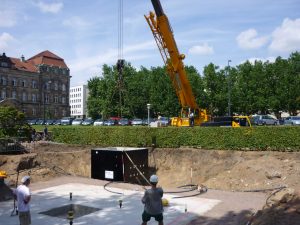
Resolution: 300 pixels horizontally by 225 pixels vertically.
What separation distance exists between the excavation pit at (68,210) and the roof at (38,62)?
81.4 m

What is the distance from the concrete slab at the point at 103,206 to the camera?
40.4ft

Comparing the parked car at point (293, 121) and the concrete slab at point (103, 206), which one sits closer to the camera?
the concrete slab at point (103, 206)

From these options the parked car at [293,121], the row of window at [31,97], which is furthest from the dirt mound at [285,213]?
the row of window at [31,97]

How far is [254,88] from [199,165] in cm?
4137

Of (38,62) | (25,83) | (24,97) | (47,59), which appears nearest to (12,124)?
(24,97)

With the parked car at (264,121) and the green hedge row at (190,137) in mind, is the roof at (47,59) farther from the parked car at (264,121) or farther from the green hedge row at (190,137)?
the green hedge row at (190,137)

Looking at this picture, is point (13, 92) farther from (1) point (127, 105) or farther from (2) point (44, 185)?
(2) point (44, 185)

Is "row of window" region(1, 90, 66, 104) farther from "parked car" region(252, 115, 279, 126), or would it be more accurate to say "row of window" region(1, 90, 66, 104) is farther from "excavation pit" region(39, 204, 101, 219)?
"excavation pit" region(39, 204, 101, 219)

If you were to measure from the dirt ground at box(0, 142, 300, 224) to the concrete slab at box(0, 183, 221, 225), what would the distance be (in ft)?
10.6

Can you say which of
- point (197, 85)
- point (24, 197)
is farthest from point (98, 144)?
point (197, 85)

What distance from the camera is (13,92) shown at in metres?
87.4

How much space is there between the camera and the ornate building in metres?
86.2

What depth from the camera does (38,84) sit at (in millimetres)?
93438

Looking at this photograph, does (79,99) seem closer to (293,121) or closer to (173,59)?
(293,121)
